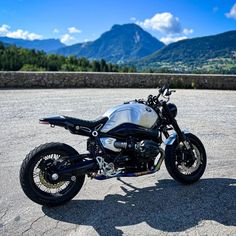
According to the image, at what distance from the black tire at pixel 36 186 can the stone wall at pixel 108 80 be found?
11.6 m

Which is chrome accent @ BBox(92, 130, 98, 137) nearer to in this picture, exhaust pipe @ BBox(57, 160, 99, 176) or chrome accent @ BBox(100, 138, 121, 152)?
chrome accent @ BBox(100, 138, 121, 152)

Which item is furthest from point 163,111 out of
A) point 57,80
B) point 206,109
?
point 57,80

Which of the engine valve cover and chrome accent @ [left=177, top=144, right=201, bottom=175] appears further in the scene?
chrome accent @ [left=177, top=144, right=201, bottom=175]

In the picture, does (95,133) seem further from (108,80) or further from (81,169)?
(108,80)

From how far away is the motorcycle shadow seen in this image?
12.1ft

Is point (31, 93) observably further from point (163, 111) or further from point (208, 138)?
point (163, 111)

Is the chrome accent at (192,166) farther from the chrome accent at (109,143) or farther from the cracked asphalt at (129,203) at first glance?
the chrome accent at (109,143)

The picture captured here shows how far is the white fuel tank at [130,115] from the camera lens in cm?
422

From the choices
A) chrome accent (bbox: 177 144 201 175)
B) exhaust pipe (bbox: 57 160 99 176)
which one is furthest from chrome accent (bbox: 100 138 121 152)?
chrome accent (bbox: 177 144 201 175)

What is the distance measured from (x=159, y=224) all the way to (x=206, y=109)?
7.30 meters

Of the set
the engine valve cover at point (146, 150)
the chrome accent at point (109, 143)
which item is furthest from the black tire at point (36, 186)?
the engine valve cover at point (146, 150)

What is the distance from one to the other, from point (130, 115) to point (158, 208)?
1079mm

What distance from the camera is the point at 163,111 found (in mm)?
4551

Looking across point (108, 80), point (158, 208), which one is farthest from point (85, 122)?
point (108, 80)
